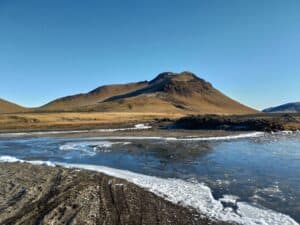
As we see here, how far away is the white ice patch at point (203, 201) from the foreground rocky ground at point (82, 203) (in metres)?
0.64

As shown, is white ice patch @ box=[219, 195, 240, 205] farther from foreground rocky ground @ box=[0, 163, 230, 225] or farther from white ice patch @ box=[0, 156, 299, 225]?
foreground rocky ground @ box=[0, 163, 230, 225]

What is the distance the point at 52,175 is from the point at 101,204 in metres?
7.05

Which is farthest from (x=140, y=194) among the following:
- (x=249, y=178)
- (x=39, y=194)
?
(x=249, y=178)

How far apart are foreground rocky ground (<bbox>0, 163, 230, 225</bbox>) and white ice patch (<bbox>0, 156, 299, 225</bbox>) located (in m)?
0.64

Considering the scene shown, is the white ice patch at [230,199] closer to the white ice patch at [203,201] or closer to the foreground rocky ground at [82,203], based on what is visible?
the white ice patch at [203,201]

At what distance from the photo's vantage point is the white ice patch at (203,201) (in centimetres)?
1166

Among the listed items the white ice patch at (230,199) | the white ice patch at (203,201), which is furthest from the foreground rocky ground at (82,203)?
the white ice patch at (230,199)

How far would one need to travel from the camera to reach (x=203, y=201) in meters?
13.8

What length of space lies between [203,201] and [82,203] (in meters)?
4.78

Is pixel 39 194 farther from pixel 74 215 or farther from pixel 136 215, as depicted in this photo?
pixel 136 215

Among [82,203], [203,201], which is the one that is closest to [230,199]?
[203,201]

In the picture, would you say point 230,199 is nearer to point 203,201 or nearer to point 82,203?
point 203,201

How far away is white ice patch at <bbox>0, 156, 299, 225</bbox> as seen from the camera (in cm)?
1166

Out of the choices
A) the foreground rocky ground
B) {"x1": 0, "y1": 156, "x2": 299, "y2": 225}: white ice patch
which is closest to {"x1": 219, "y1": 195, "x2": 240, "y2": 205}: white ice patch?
{"x1": 0, "y1": 156, "x2": 299, "y2": 225}: white ice patch
